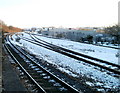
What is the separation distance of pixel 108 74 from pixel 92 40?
2299 cm

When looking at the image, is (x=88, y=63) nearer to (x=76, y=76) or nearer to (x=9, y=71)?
(x=76, y=76)

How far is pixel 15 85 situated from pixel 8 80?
3.49 feet

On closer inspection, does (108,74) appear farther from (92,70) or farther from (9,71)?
(9,71)

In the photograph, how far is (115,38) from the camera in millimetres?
30594

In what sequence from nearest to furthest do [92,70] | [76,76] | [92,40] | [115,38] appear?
1. [76,76]
2. [92,70]
3. [115,38]
4. [92,40]

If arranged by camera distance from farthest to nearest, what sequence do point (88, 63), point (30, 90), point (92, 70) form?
point (88, 63) < point (92, 70) < point (30, 90)

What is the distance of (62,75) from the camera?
10727 mm

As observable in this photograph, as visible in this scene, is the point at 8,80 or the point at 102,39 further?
the point at 102,39

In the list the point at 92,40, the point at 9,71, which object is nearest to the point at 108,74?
the point at 9,71

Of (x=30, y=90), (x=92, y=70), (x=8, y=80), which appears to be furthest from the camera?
(x=92, y=70)

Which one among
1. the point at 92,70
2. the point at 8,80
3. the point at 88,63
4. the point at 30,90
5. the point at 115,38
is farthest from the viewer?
the point at 115,38

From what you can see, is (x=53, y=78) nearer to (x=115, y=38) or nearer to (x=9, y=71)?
(x=9, y=71)

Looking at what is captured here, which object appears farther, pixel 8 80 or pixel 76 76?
pixel 76 76

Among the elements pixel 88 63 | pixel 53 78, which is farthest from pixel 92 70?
pixel 53 78
